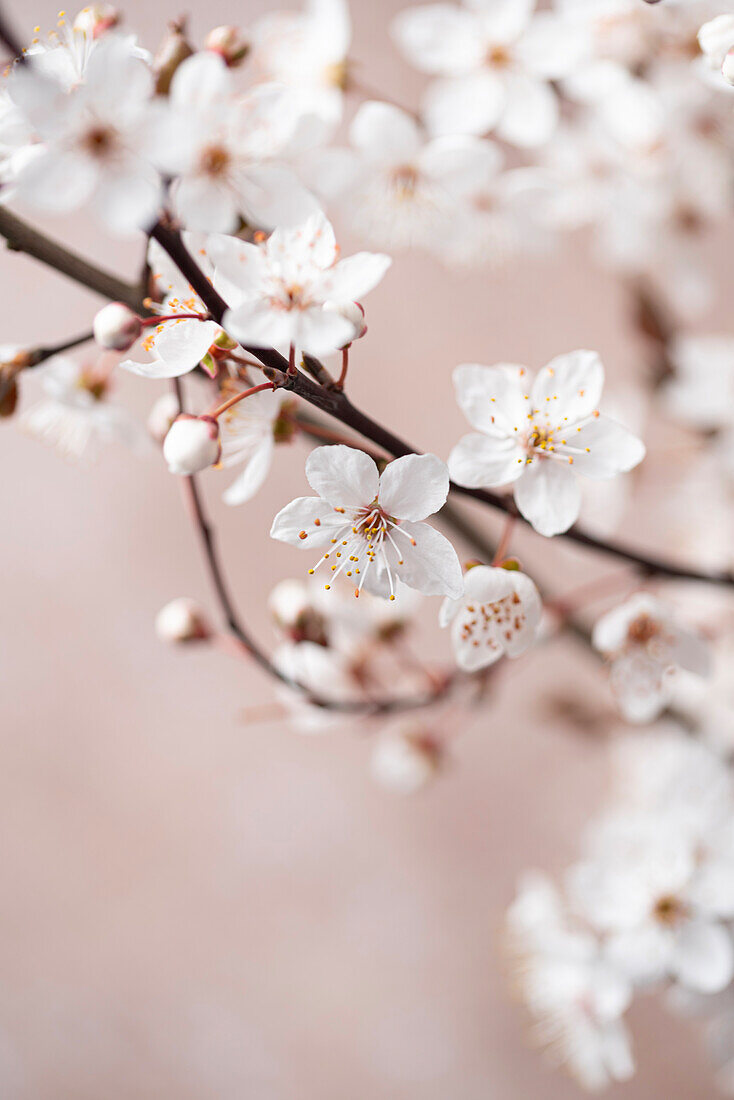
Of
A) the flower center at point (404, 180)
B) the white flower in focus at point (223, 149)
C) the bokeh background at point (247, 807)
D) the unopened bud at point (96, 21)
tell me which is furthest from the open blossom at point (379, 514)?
the bokeh background at point (247, 807)

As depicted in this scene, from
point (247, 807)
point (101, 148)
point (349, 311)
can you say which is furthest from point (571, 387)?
point (247, 807)

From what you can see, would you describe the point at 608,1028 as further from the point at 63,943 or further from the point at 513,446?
the point at 63,943

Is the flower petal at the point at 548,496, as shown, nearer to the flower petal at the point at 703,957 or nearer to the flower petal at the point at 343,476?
the flower petal at the point at 343,476

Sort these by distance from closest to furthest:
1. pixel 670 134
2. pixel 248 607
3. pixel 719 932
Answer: pixel 719 932 → pixel 670 134 → pixel 248 607

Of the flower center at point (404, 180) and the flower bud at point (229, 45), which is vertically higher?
the flower bud at point (229, 45)

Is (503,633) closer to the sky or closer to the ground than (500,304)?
closer to the sky

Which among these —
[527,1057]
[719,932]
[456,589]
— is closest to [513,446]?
[456,589]

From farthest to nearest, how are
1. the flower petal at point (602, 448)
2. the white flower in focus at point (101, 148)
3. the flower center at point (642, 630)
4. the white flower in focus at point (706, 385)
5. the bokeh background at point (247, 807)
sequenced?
the bokeh background at point (247, 807)
the white flower in focus at point (706, 385)
the flower center at point (642, 630)
the flower petal at point (602, 448)
the white flower in focus at point (101, 148)
